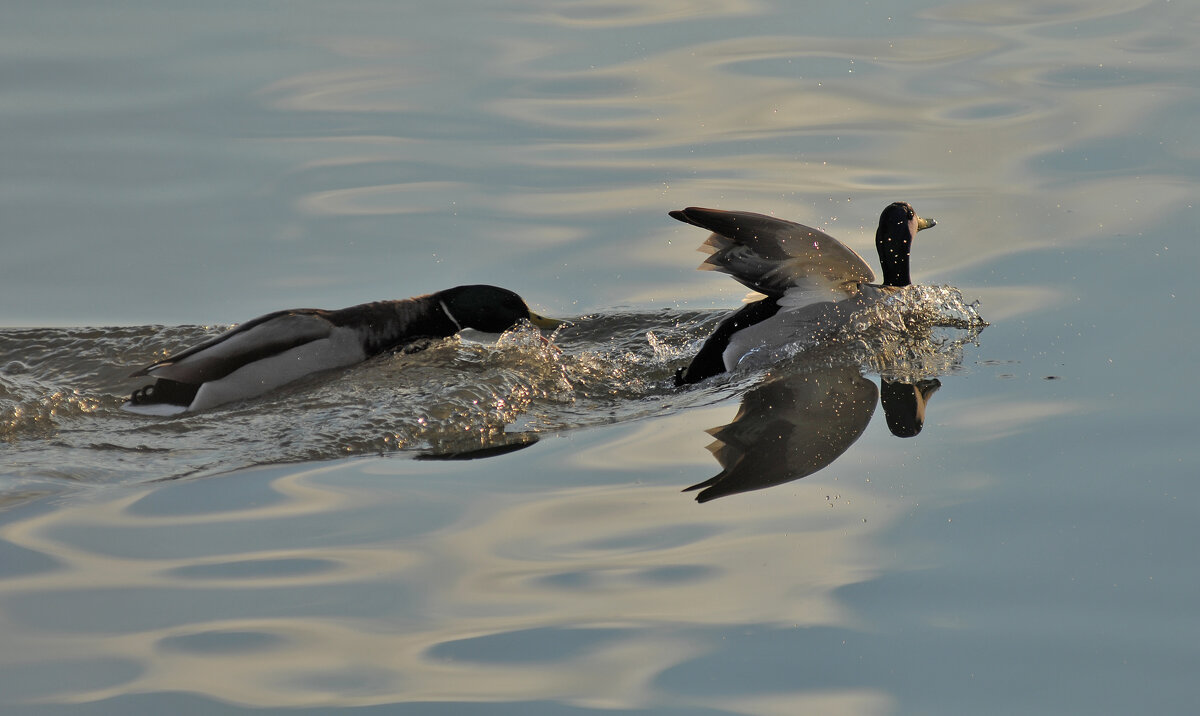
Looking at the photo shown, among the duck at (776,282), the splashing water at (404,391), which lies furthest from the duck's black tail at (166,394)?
the duck at (776,282)

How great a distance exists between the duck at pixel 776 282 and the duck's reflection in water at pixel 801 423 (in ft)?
1.27

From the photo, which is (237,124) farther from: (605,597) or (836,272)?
(605,597)

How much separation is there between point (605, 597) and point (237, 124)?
6983mm

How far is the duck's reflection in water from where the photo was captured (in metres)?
5.64

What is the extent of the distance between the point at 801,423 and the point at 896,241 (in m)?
2.11

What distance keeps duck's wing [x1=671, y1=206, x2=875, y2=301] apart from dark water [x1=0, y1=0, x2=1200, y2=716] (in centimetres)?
33

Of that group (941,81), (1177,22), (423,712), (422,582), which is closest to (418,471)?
(422,582)

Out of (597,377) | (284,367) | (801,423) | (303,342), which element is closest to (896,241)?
(597,377)

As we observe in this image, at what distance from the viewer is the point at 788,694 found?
400cm

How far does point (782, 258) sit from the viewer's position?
7340 millimetres

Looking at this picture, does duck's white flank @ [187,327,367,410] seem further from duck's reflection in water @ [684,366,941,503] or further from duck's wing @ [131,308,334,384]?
duck's reflection in water @ [684,366,941,503]

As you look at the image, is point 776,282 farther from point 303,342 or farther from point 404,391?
point 303,342

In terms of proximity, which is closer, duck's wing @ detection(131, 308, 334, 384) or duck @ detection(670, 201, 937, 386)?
duck's wing @ detection(131, 308, 334, 384)

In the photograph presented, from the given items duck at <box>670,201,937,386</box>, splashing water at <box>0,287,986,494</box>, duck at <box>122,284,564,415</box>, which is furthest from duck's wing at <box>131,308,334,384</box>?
duck at <box>670,201,937,386</box>
